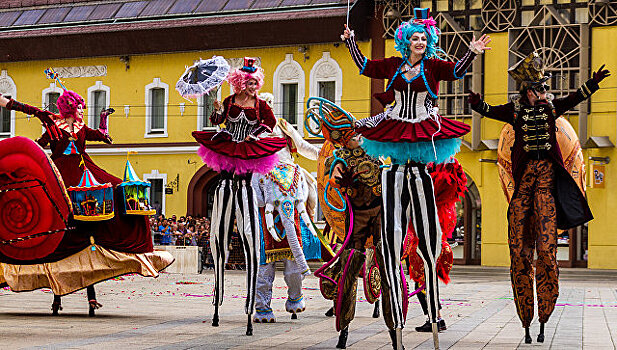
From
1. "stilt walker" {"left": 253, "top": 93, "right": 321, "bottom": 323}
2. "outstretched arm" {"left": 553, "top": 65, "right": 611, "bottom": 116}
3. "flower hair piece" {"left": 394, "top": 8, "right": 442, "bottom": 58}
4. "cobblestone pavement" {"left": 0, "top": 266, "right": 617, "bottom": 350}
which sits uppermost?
"flower hair piece" {"left": 394, "top": 8, "right": 442, "bottom": 58}

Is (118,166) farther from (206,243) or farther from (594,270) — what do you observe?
(594,270)

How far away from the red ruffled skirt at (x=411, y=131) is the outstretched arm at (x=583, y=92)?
1.50 m

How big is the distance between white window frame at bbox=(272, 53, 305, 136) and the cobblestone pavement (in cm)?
1891

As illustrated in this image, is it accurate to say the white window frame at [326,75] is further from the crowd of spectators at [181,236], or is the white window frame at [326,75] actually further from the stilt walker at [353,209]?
the stilt walker at [353,209]

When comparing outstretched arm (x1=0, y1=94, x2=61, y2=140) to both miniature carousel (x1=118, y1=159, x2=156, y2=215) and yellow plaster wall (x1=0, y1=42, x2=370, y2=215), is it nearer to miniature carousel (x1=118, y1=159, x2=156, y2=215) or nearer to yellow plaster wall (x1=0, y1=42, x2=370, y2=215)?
miniature carousel (x1=118, y1=159, x2=156, y2=215)

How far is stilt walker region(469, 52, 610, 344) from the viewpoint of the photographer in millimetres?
9828

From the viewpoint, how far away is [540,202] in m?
9.84

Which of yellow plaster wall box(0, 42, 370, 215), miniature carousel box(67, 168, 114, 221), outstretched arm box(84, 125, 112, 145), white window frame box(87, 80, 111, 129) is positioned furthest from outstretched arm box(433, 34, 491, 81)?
white window frame box(87, 80, 111, 129)

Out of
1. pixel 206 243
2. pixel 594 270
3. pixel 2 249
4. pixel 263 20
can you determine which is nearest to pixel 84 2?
pixel 263 20

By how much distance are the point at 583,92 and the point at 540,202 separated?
1.08 m

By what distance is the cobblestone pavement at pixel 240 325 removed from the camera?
9344mm

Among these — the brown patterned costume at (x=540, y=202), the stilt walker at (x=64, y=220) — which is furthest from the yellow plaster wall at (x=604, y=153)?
the brown patterned costume at (x=540, y=202)

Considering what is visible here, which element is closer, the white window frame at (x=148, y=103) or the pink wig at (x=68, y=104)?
the pink wig at (x=68, y=104)

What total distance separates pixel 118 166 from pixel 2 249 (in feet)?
88.7
